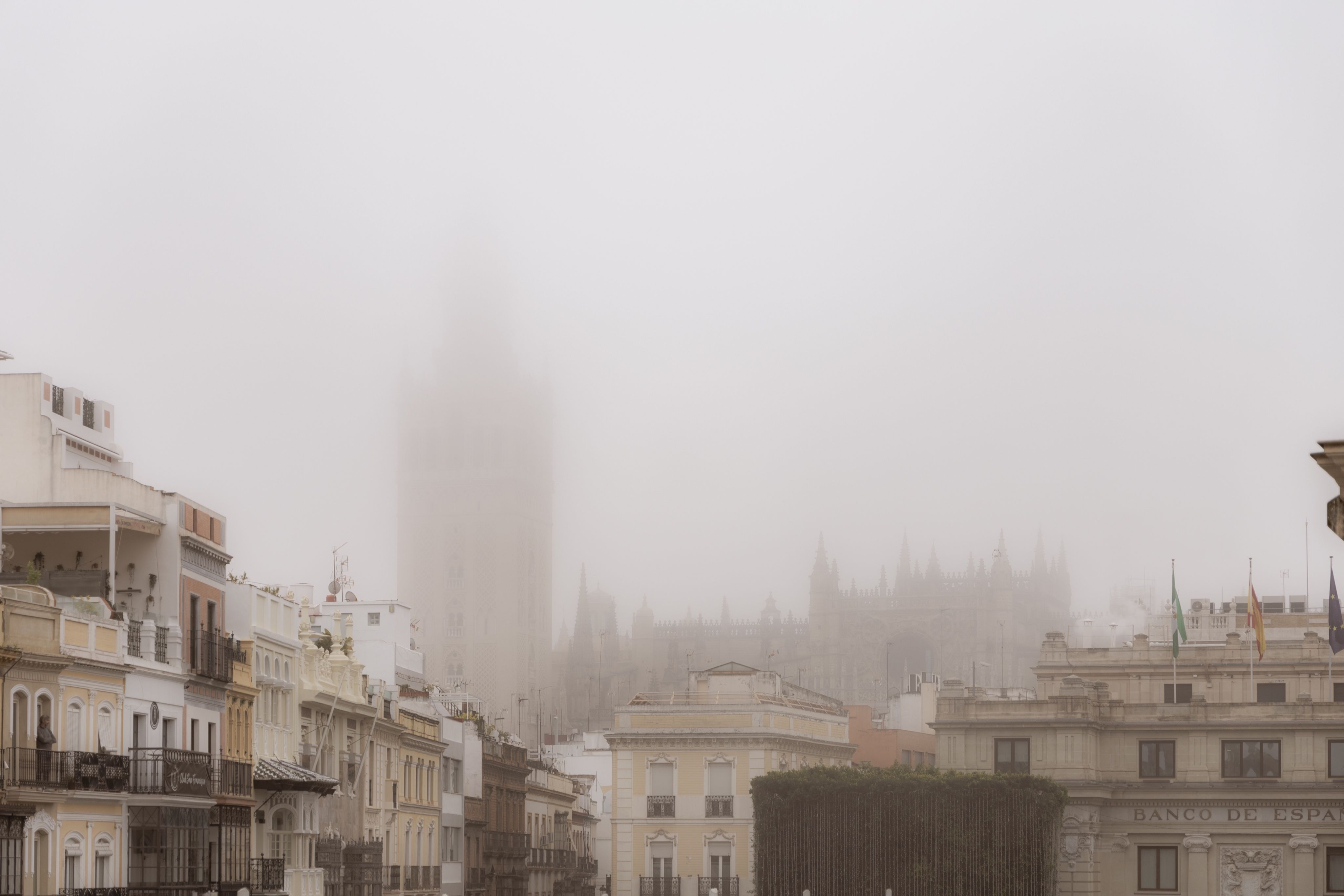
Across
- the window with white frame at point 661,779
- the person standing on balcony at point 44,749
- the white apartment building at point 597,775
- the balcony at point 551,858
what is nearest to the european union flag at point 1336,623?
the window with white frame at point 661,779

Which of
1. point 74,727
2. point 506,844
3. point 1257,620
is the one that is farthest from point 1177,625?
point 74,727

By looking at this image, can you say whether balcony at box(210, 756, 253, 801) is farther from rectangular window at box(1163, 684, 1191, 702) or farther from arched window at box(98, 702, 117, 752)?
rectangular window at box(1163, 684, 1191, 702)

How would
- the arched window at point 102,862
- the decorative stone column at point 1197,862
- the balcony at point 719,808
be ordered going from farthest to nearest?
the balcony at point 719,808 → the decorative stone column at point 1197,862 → the arched window at point 102,862

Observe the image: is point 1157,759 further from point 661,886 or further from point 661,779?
point 661,886

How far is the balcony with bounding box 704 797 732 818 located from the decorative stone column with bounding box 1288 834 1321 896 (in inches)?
907

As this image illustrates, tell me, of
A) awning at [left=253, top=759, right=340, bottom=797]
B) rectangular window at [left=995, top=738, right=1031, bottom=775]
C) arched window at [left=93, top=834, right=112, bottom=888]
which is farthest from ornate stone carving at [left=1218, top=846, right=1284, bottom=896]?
arched window at [left=93, top=834, right=112, bottom=888]

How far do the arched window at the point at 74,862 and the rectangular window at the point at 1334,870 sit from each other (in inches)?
2057

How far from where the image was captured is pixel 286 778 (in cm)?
5509

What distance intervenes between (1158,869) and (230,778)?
4268cm

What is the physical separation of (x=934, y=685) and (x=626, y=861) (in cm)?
3850

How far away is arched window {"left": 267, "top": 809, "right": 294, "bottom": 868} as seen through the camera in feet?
188

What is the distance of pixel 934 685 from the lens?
124500 millimetres

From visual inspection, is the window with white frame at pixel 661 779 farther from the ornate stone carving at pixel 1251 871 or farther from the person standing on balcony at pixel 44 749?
the person standing on balcony at pixel 44 749

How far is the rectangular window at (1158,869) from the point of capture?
267ft
